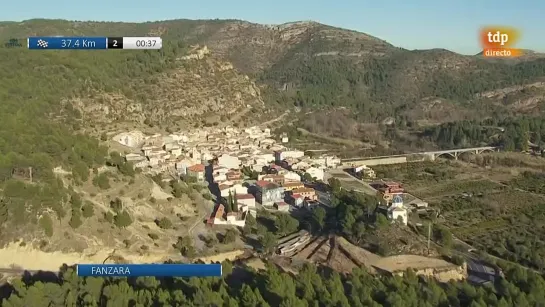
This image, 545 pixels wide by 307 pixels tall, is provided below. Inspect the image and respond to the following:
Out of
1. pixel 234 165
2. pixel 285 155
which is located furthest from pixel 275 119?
pixel 234 165

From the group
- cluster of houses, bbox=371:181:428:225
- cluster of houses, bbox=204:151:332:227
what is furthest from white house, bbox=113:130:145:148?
cluster of houses, bbox=371:181:428:225

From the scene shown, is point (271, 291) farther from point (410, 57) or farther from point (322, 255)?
point (410, 57)

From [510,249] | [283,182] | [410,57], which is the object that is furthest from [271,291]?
[410,57]

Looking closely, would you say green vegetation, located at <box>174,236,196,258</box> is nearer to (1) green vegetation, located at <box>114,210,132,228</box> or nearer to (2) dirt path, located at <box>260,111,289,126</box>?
(1) green vegetation, located at <box>114,210,132,228</box>

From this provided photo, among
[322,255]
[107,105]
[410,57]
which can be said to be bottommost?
[322,255]

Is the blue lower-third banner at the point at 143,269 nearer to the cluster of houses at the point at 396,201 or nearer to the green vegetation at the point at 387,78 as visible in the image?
the cluster of houses at the point at 396,201

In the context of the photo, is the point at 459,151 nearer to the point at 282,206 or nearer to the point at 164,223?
the point at 282,206
